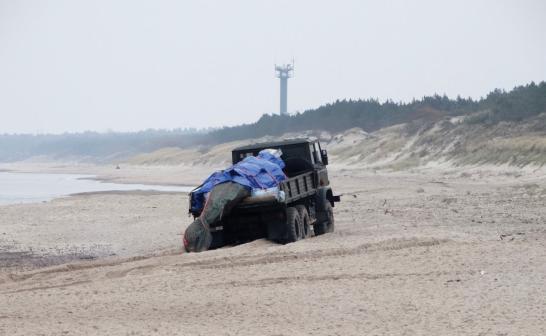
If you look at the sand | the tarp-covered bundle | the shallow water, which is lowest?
the shallow water

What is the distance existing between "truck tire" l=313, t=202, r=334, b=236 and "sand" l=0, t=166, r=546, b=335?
57 centimetres

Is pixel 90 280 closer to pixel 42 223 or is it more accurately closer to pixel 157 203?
pixel 42 223

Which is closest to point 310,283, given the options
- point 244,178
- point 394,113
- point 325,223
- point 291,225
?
point 291,225

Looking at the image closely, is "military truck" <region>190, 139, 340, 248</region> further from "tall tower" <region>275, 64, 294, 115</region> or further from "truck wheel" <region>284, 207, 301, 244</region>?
"tall tower" <region>275, 64, 294, 115</region>

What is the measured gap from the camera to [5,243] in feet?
60.4

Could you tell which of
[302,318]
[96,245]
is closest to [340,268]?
[302,318]

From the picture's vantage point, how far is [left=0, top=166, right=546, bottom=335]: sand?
8.29m

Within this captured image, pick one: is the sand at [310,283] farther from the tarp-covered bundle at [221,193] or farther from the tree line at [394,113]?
the tree line at [394,113]

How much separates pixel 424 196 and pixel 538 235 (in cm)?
1218

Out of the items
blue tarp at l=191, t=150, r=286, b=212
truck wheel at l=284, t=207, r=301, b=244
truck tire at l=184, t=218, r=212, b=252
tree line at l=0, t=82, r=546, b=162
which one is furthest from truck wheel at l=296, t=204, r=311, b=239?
tree line at l=0, t=82, r=546, b=162

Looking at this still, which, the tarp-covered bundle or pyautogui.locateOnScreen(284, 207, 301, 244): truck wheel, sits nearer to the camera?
the tarp-covered bundle

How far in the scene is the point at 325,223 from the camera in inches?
679

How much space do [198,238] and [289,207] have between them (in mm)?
1922

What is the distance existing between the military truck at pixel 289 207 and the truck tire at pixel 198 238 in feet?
1.41
